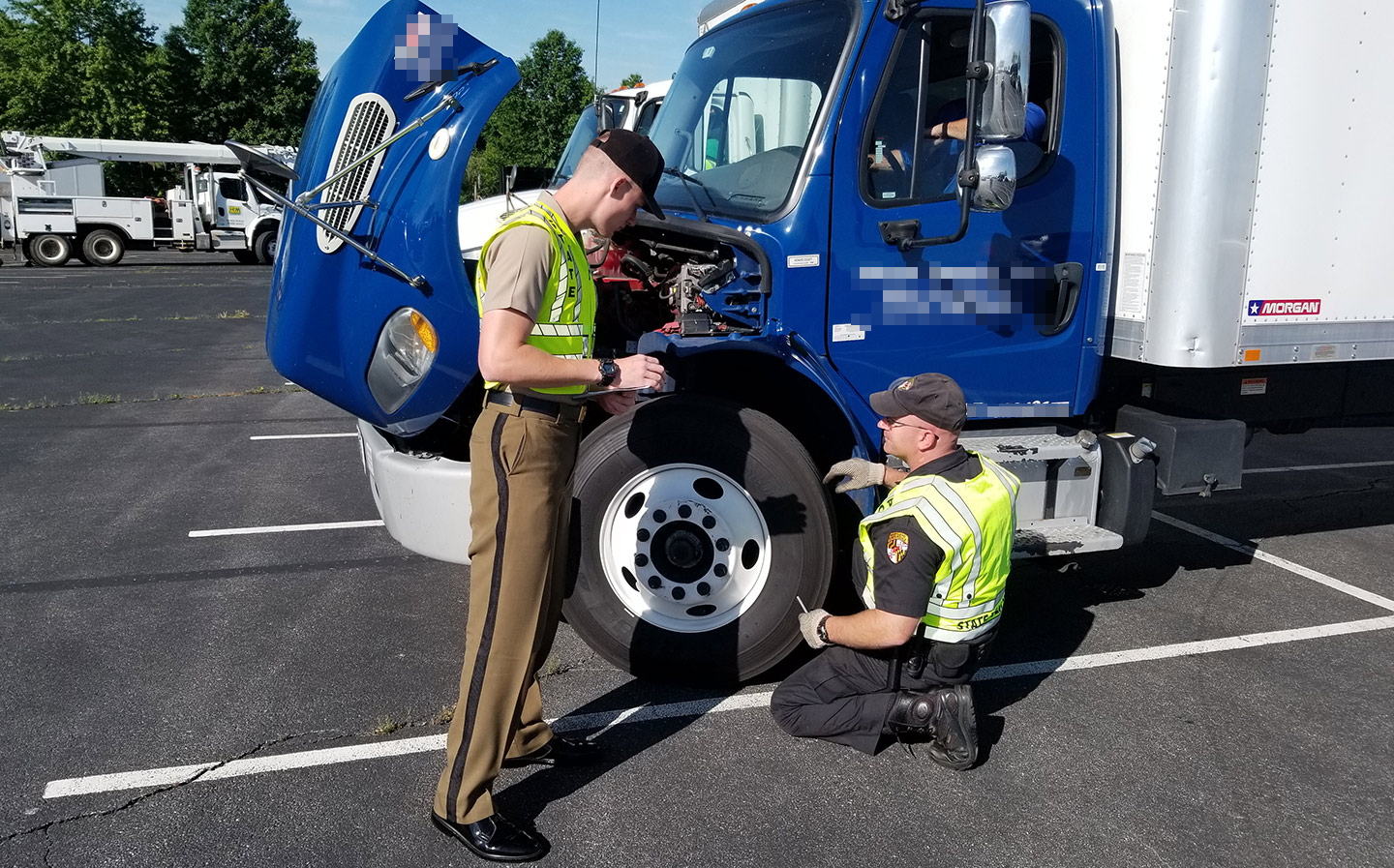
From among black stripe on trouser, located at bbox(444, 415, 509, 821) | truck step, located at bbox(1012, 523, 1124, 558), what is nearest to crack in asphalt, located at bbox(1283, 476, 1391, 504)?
truck step, located at bbox(1012, 523, 1124, 558)

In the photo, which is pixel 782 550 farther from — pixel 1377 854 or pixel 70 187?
pixel 70 187

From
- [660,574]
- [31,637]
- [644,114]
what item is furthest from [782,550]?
[644,114]

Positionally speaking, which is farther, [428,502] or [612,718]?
[428,502]

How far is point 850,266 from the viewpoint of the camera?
4.00 metres

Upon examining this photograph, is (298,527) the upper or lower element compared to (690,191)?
lower

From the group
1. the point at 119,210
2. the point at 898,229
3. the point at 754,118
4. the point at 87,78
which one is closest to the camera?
the point at 898,229

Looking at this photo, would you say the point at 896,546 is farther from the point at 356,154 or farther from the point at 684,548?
the point at 356,154

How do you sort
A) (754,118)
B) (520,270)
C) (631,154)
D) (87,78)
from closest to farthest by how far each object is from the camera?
(520,270)
(631,154)
(754,118)
(87,78)

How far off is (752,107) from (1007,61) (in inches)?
43.7

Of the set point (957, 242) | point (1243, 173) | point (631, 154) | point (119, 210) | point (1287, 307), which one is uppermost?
point (119, 210)

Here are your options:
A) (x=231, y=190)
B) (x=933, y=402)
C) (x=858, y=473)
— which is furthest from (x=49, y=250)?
(x=933, y=402)

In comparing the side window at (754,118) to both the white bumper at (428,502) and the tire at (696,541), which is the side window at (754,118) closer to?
the tire at (696,541)

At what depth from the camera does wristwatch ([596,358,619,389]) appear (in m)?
2.81

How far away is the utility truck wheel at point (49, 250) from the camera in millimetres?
26266
